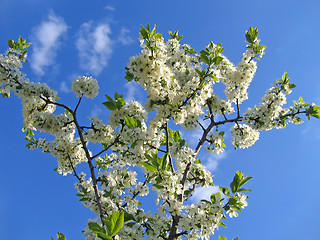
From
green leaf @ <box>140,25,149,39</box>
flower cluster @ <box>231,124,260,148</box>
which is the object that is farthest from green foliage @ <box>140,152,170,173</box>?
flower cluster @ <box>231,124,260,148</box>

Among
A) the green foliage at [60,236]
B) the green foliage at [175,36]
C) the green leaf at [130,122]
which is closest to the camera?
the green foliage at [60,236]

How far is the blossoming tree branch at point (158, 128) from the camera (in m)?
4.05

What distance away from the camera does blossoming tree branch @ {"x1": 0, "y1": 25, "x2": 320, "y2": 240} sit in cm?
405

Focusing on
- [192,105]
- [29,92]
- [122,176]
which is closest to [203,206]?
[192,105]

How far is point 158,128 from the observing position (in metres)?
5.20

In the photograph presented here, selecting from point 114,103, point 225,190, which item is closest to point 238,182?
point 225,190

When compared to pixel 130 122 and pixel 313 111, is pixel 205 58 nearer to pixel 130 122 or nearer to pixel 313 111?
pixel 130 122

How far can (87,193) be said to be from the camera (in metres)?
5.05

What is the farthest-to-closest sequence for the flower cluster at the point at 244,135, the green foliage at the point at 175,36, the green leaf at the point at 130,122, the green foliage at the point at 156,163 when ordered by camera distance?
the green foliage at the point at 175,36 < the flower cluster at the point at 244,135 < the green leaf at the point at 130,122 < the green foliage at the point at 156,163

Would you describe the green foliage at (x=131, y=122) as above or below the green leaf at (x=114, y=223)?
above

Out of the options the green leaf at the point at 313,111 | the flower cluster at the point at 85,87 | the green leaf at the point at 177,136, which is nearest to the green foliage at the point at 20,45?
the flower cluster at the point at 85,87

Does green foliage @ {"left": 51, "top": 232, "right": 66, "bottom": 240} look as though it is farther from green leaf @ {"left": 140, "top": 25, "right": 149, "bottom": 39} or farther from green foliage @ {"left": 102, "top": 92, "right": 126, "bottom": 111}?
green leaf @ {"left": 140, "top": 25, "right": 149, "bottom": 39}

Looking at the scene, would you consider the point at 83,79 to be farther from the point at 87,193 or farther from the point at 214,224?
the point at 214,224

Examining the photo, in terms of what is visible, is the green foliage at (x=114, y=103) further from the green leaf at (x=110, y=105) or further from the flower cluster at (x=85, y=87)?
the flower cluster at (x=85, y=87)
